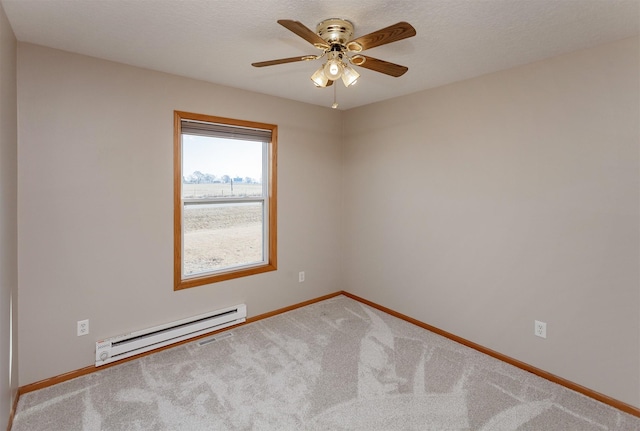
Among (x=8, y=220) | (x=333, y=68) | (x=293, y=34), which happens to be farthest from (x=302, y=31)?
(x=8, y=220)

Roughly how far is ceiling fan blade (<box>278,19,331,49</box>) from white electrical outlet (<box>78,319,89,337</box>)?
2.61 metres

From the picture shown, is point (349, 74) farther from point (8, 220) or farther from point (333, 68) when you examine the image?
point (8, 220)

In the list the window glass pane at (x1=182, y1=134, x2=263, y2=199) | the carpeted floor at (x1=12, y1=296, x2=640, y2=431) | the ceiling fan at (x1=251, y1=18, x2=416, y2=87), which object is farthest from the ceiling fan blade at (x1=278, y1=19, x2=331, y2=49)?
the carpeted floor at (x1=12, y1=296, x2=640, y2=431)

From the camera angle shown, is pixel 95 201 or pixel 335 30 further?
pixel 95 201

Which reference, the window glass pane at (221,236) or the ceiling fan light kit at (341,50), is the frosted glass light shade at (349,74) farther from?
the window glass pane at (221,236)

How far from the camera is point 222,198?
3.42m

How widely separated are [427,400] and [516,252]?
4.55ft

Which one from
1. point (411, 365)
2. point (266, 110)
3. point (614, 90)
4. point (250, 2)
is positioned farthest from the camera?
point (266, 110)

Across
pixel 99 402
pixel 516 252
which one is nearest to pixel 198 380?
pixel 99 402

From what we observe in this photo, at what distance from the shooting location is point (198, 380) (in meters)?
2.53

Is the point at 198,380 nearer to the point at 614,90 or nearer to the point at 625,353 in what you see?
the point at 625,353

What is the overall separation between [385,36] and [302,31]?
0.41 metres

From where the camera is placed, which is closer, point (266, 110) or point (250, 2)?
point (250, 2)

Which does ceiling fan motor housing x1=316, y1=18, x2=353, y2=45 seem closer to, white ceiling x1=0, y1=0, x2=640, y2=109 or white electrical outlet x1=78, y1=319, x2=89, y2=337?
white ceiling x1=0, y1=0, x2=640, y2=109
